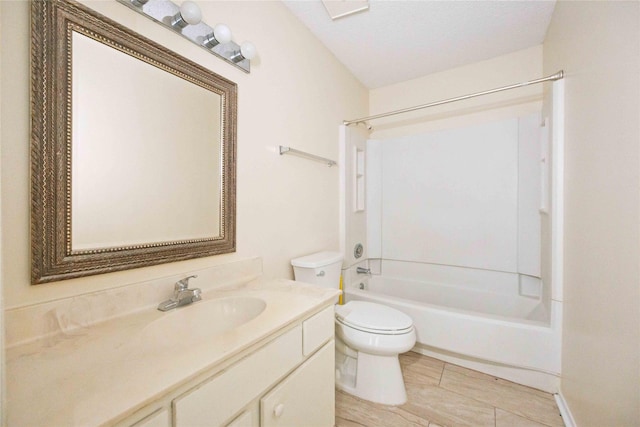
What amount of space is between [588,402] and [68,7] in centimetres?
242

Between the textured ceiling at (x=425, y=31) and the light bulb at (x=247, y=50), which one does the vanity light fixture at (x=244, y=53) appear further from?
the textured ceiling at (x=425, y=31)

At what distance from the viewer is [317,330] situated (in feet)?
3.36

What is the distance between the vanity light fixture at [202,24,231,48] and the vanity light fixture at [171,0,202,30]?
109 mm

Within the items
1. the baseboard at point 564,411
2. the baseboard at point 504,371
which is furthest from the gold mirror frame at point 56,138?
the baseboard at point 564,411

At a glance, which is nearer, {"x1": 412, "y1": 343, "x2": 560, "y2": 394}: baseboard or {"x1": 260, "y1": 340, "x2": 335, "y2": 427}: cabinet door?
{"x1": 260, "y1": 340, "x2": 335, "y2": 427}: cabinet door

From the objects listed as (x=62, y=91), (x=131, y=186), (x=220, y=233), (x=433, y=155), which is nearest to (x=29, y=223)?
(x=131, y=186)

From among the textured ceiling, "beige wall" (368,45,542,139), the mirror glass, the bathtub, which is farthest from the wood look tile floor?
the textured ceiling

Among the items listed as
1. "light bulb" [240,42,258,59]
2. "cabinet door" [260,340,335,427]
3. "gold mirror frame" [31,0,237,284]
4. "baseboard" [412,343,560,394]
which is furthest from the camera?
"baseboard" [412,343,560,394]

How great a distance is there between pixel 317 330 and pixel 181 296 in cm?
54

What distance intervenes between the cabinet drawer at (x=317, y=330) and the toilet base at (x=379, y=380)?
536 millimetres

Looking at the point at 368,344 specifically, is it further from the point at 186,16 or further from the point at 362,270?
the point at 186,16

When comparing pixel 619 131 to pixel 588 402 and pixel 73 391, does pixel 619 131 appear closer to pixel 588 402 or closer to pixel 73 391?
pixel 588 402

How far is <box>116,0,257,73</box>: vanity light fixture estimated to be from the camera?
948 mm

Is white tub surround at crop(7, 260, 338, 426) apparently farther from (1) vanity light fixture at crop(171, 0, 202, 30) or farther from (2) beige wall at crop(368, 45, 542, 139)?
(2) beige wall at crop(368, 45, 542, 139)
